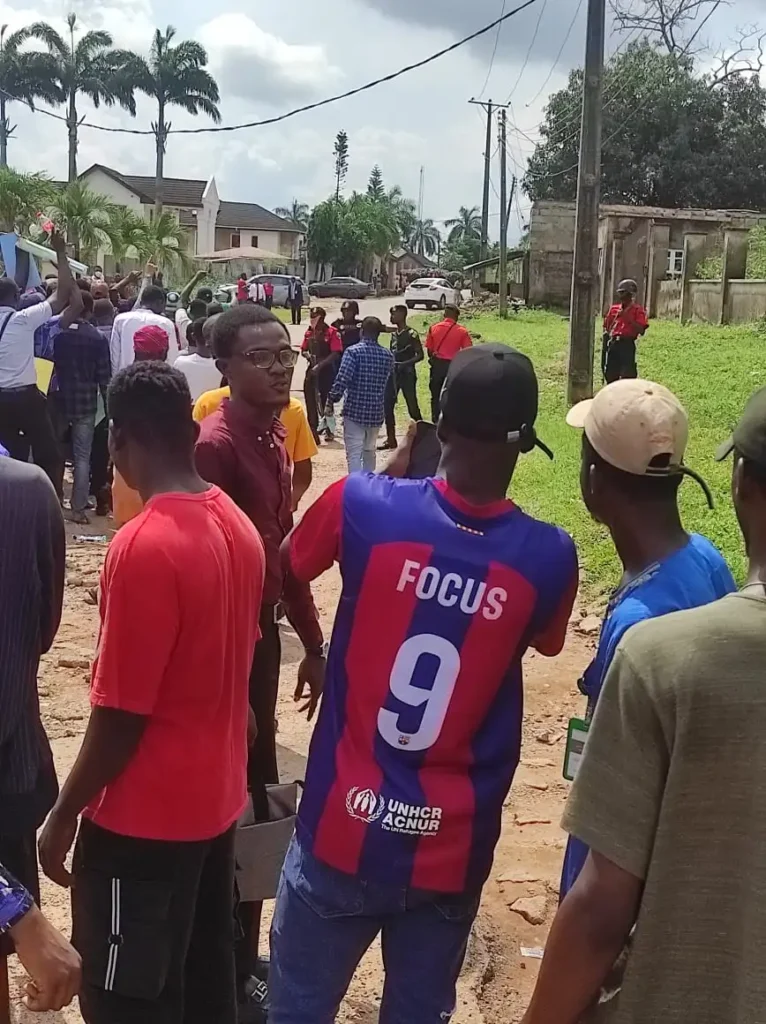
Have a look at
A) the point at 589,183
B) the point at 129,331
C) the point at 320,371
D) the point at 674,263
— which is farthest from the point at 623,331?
the point at 674,263

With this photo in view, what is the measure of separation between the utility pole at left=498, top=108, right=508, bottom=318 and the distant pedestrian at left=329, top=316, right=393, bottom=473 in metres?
23.9

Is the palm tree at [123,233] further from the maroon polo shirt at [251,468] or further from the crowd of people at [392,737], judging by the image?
the crowd of people at [392,737]

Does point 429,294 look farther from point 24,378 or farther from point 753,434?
point 753,434

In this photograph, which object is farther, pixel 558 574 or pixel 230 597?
pixel 230 597

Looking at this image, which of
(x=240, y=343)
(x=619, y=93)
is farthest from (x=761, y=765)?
(x=619, y=93)

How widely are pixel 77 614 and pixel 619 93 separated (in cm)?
4112

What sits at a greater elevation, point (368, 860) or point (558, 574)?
point (558, 574)

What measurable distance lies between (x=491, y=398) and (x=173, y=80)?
190 feet

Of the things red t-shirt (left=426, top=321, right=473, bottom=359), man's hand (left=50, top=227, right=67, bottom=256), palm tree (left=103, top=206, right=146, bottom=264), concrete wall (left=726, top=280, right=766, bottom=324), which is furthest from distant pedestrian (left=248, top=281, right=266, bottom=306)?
man's hand (left=50, top=227, right=67, bottom=256)

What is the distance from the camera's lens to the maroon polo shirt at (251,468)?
3391 millimetres

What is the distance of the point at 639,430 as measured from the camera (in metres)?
2.06

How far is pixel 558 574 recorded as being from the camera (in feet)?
7.28

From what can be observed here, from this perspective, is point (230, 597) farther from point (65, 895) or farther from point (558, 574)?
point (65, 895)

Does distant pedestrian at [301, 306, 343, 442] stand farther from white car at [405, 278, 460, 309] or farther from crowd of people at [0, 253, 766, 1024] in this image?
white car at [405, 278, 460, 309]
